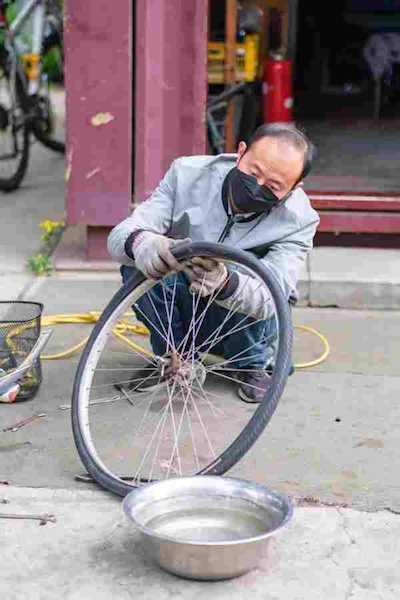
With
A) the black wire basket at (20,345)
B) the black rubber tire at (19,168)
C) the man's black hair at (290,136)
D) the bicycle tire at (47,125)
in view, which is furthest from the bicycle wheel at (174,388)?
the bicycle tire at (47,125)

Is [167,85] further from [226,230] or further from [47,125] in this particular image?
[47,125]

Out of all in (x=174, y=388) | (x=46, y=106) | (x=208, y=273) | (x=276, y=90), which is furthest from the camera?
(x=46, y=106)

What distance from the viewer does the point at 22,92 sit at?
23.2ft

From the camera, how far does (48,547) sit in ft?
9.46

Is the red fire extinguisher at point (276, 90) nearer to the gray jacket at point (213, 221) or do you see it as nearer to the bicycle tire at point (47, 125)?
the bicycle tire at point (47, 125)

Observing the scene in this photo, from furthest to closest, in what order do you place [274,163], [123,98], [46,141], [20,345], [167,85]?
1. [46,141]
2. [167,85]
3. [123,98]
4. [20,345]
5. [274,163]

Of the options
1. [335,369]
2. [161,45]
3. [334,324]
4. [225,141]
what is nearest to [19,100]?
[225,141]

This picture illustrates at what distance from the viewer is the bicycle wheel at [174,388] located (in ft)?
10.0

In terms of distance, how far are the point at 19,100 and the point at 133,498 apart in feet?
15.8

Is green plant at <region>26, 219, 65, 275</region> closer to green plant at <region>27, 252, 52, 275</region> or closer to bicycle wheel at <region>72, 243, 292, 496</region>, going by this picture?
green plant at <region>27, 252, 52, 275</region>

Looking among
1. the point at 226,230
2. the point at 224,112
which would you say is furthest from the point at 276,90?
the point at 226,230

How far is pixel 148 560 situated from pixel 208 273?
0.84m

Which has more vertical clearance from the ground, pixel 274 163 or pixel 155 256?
pixel 274 163

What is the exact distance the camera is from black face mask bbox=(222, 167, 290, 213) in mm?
3367
